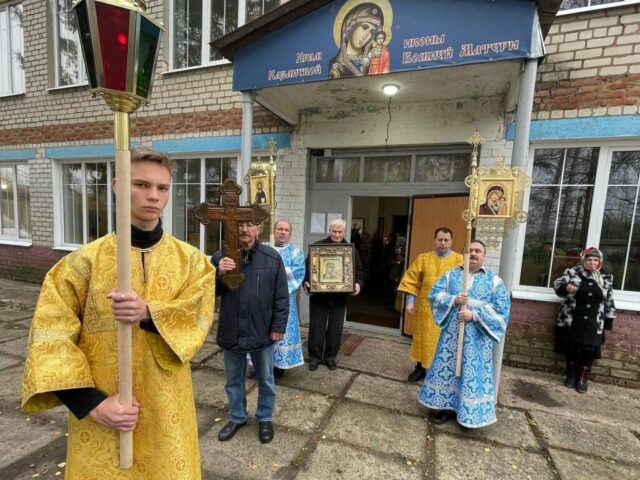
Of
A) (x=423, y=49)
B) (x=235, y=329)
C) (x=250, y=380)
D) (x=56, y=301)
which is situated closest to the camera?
(x=56, y=301)

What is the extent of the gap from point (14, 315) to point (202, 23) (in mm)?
5937

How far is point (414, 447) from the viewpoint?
2645 mm

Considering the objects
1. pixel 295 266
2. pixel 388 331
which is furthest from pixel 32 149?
pixel 388 331

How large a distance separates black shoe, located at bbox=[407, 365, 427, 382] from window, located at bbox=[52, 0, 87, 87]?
8270 millimetres

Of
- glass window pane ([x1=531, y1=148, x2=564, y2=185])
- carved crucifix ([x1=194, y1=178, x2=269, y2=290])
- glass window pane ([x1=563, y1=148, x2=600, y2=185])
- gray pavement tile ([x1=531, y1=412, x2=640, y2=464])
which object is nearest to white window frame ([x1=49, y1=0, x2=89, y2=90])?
carved crucifix ([x1=194, y1=178, x2=269, y2=290])

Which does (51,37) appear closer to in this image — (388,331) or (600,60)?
(388,331)

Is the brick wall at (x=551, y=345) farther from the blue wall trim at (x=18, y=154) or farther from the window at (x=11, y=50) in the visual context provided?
the window at (x=11, y=50)

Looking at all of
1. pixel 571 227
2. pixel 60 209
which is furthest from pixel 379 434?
pixel 60 209

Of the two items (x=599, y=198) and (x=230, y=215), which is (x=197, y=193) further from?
(x=599, y=198)

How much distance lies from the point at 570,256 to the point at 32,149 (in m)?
10.3

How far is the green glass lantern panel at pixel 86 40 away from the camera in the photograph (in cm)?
95

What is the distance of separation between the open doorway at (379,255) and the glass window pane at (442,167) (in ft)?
7.56

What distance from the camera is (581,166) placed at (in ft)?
13.2

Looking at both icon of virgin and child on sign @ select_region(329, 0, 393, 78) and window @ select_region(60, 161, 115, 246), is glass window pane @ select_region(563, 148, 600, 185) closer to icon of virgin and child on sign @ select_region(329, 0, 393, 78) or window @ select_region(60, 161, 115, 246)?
icon of virgin and child on sign @ select_region(329, 0, 393, 78)
